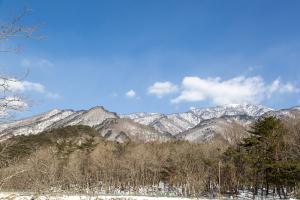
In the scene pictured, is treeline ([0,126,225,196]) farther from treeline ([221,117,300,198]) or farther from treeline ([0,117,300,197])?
treeline ([221,117,300,198])

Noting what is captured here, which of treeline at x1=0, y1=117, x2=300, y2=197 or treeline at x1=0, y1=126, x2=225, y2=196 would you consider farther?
treeline at x1=0, y1=126, x2=225, y2=196

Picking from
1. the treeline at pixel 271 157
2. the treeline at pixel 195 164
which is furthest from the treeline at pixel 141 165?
the treeline at pixel 271 157

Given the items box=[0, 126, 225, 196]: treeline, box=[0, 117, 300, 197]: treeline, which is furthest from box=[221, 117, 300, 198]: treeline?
box=[0, 126, 225, 196]: treeline

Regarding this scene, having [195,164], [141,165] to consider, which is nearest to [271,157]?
[195,164]

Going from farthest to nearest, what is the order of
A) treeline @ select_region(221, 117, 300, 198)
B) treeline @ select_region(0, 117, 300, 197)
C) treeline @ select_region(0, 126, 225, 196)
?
treeline @ select_region(0, 126, 225, 196) → treeline @ select_region(0, 117, 300, 197) → treeline @ select_region(221, 117, 300, 198)

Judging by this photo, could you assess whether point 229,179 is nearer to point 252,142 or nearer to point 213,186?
point 213,186

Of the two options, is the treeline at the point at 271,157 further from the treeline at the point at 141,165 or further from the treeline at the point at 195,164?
the treeline at the point at 141,165

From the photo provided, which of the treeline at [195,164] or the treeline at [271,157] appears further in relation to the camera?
the treeline at [195,164]

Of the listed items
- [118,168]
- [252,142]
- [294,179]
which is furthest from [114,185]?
[294,179]

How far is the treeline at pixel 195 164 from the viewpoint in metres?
48.5

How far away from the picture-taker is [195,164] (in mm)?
68750

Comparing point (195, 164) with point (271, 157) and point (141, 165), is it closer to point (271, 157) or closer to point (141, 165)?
point (141, 165)

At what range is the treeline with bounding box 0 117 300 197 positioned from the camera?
159 feet

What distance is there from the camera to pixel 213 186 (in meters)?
68.9
